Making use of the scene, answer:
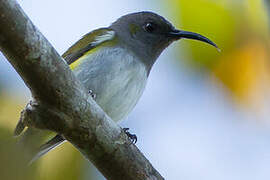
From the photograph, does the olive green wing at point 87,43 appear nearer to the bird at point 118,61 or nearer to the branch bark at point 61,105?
the bird at point 118,61

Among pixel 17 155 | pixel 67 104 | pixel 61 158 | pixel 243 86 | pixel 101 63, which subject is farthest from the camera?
pixel 243 86

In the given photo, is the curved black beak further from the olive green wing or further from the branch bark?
the branch bark

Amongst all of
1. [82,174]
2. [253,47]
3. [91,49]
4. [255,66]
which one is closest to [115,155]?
[82,174]

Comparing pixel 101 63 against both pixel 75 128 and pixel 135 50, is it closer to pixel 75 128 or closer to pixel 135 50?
pixel 135 50

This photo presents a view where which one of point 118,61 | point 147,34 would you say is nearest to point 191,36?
point 147,34

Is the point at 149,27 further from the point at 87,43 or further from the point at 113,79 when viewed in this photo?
the point at 113,79

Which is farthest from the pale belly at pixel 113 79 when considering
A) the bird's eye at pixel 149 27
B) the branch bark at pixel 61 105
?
the bird's eye at pixel 149 27

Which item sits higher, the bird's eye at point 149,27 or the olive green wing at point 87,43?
the olive green wing at point 87,43
